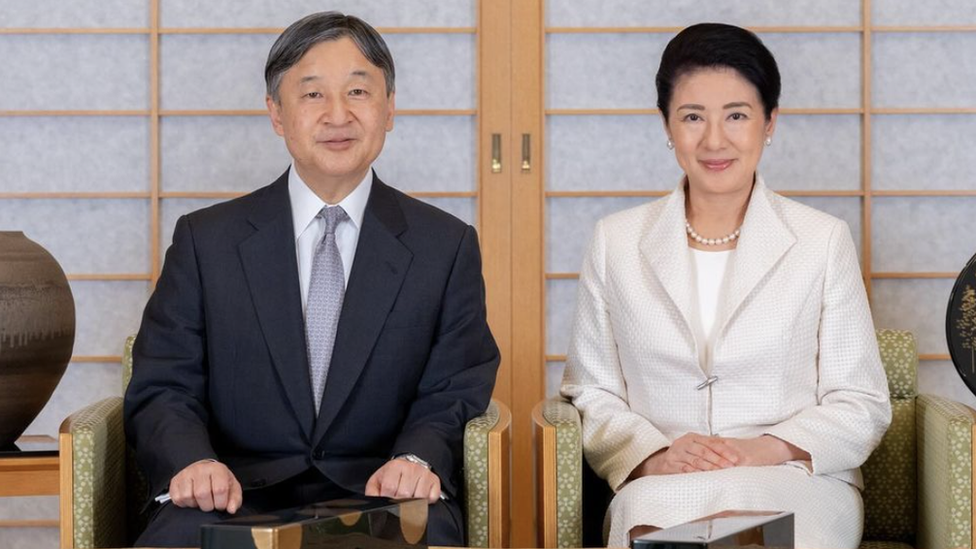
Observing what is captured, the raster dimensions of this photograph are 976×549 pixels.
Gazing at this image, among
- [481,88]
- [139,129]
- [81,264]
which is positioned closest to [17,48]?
[139,129]

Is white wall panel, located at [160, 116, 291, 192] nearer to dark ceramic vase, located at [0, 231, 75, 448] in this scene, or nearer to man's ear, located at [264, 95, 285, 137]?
dark ceramic vase, located at [0, 231, 75, 448]

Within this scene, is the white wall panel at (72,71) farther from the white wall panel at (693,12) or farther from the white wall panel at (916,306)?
the white wall panel at (916,306)

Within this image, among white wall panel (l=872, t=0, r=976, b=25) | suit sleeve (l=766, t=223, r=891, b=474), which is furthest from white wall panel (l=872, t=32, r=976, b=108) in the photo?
suit sleeve (l=766, t=223, r=891, b=474)

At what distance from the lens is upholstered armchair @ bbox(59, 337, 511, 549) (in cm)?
228

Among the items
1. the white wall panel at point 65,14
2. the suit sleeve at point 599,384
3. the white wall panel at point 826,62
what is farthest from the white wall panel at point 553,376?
the white wall panel at point 65,14

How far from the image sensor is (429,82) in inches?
135

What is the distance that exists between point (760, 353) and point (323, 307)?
0.82m

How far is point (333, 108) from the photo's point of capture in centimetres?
239

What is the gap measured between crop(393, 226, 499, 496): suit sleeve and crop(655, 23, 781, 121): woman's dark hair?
0.53 meters

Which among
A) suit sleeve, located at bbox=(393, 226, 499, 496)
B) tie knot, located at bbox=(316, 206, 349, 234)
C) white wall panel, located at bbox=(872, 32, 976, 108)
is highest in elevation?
white wall panel, located at bbox=(872, 32, 976, 108)

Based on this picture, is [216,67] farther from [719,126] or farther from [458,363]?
[719,126]

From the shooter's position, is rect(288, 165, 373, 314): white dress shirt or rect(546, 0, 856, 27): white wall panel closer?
rect(288, 165, 373, 314): white dress shirt

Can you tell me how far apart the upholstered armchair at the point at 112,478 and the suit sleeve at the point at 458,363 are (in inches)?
1.5

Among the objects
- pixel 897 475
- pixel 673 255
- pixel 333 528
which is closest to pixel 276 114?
pixel 673 255
